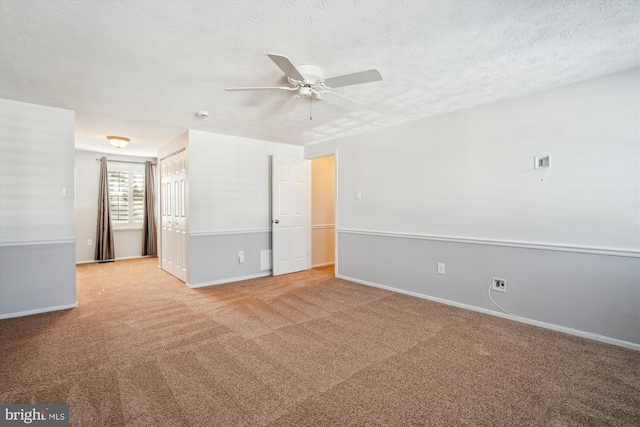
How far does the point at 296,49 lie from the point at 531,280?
3.11m

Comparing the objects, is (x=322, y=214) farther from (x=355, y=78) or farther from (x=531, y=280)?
(x=355, y=78)

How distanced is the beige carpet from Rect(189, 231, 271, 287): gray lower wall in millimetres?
899

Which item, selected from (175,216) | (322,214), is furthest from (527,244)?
(175,216)

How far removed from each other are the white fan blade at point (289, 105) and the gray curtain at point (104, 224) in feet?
17.3

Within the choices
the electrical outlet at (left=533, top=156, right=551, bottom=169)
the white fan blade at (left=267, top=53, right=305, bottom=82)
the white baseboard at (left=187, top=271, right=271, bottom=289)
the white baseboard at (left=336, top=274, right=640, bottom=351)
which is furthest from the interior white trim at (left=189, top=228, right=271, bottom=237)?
the electrical outlet at (left=533, top=156, right=551, bottom=169)

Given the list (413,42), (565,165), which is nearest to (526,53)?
(413,42)

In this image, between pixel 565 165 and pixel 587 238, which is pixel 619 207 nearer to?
pixel 587 238

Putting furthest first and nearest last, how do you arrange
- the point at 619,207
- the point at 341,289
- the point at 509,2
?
the point at 341,289 < the point at 619,207 < the point at 509,2

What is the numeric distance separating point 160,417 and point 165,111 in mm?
3130

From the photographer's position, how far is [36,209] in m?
3.36

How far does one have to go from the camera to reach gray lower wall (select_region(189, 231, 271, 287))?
4.42 metres

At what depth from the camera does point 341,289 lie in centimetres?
430

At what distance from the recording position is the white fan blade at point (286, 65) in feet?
6.02

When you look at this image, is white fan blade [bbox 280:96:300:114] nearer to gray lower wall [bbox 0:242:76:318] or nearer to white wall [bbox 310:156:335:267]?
white wall [bbox 310:156:335:267]
